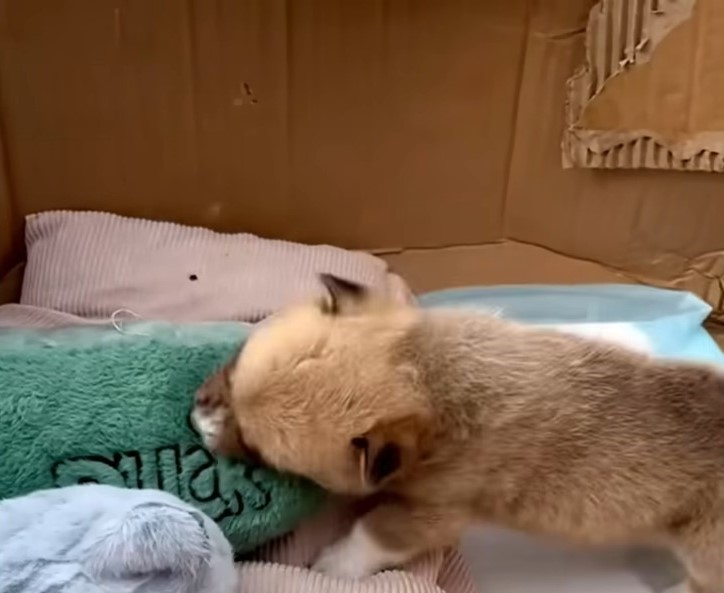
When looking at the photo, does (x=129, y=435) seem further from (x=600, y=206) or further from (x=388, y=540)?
(x=600, y=206)

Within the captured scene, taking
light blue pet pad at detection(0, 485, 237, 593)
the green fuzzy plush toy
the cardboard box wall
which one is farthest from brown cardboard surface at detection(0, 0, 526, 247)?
light blue pet pad at detection(0, 485, 237, 593)

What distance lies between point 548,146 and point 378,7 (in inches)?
14.2

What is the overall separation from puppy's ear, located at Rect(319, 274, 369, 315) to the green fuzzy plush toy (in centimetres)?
13

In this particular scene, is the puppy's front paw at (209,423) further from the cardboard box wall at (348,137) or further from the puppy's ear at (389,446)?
the cardboard box wall at (348,137)

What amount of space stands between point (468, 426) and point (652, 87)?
0.75m

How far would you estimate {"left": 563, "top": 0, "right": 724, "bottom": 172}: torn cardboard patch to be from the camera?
163 centimetres

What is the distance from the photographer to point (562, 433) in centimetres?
118

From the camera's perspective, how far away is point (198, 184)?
175 cm

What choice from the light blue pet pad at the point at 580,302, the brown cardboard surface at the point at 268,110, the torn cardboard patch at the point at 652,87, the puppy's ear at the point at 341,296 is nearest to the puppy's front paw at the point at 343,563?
the puppy's ear at the point at 341,296

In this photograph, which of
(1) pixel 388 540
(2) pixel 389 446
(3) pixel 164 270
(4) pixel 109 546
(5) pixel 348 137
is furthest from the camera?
(5) pixel 348 137

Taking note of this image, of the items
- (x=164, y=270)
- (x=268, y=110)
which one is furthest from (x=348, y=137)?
(x=164, y=270)

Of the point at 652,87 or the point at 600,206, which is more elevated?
the point at 652,87

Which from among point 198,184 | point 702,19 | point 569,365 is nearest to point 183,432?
point 569,365

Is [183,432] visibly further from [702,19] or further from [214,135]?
[702,19]
